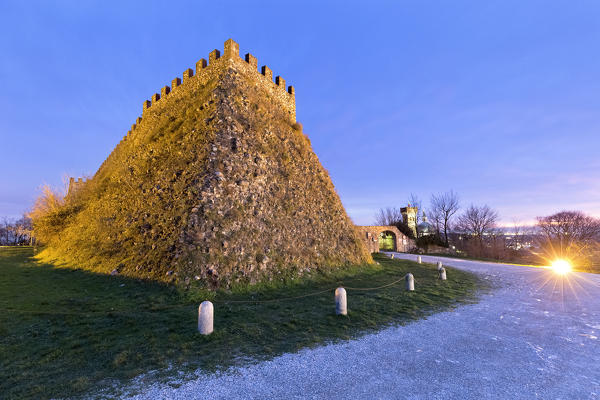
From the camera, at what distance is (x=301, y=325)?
7.53m

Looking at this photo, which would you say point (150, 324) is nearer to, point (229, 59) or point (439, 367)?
point (439, 367)

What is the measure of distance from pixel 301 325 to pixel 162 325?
417cm

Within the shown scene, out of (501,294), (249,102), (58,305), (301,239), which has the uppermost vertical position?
(249,102)

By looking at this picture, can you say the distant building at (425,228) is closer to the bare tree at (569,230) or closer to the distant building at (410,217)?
the distant building at (410,217)

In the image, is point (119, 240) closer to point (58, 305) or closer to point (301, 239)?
point (58, 305)

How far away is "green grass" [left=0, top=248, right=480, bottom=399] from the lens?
4966 mm

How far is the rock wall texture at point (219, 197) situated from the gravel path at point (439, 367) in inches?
262

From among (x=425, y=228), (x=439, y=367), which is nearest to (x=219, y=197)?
(x=439, y=367)

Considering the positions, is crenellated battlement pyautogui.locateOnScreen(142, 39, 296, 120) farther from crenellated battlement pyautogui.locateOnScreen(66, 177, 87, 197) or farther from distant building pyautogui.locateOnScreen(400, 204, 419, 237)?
distant building pyautogui.locateOnScreen(400, 204, 419, 237)

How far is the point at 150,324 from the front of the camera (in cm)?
748

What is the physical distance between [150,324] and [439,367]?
Result: 7.78 meters

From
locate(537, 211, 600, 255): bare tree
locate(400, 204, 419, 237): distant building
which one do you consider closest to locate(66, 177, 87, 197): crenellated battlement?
locate(400, 204, 419, 237): distant building

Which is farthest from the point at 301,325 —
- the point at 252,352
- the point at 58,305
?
the point at 58,305

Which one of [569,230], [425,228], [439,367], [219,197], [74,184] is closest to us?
[439,367]
